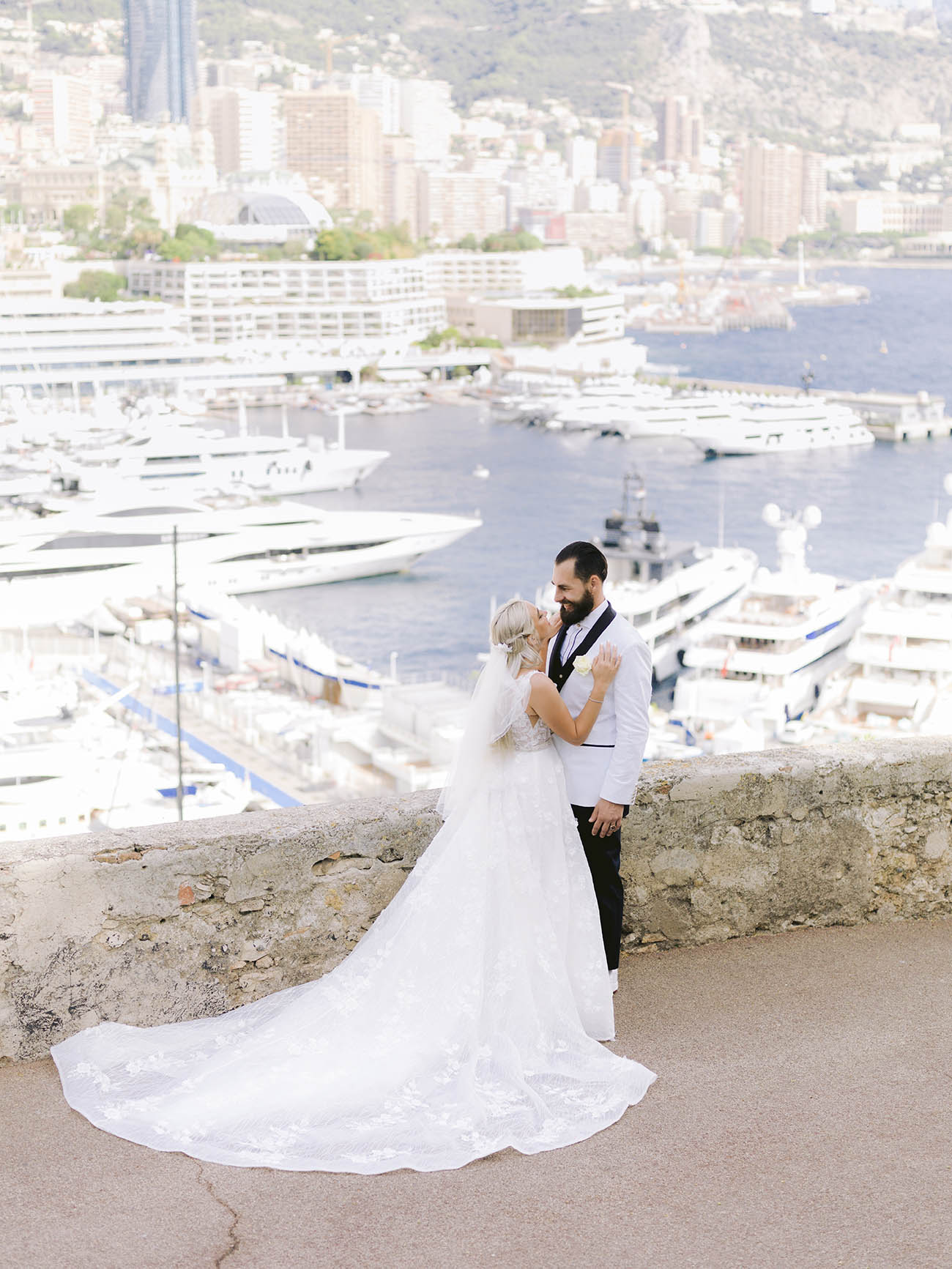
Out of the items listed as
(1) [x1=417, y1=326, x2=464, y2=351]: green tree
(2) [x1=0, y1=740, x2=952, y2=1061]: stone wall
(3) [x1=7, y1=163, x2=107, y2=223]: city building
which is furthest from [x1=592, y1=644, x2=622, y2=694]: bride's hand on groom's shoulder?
(3) [x1=7, y1=163, x2=107, y2=223]: city building

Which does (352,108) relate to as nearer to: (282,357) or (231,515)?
(282,357)

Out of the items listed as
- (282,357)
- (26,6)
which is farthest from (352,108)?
(282,357)

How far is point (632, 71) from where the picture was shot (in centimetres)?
9350

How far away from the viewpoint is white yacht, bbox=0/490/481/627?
2380cm

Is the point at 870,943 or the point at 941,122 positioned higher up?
the point at 941,122

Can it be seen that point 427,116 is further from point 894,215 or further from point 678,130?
point 894,215

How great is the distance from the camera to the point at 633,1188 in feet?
4.52

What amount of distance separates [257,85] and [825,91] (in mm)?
36701

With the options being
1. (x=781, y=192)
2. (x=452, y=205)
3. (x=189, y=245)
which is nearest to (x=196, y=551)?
(x=189, y=245)

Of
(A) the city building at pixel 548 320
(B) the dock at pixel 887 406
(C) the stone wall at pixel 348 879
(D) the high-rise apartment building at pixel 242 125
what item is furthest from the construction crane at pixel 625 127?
(C) the stone wall at pixel 348 879

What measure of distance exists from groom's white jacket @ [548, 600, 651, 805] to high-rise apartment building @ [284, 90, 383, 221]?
7937 cm

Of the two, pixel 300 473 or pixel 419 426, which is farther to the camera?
pixel 419 426

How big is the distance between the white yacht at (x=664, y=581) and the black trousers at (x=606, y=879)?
15627 mm

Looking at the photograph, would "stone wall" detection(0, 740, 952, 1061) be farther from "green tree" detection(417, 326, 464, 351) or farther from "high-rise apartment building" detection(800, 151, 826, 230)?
"high-rise apartment building" detection(800, 151, 826, 230)
